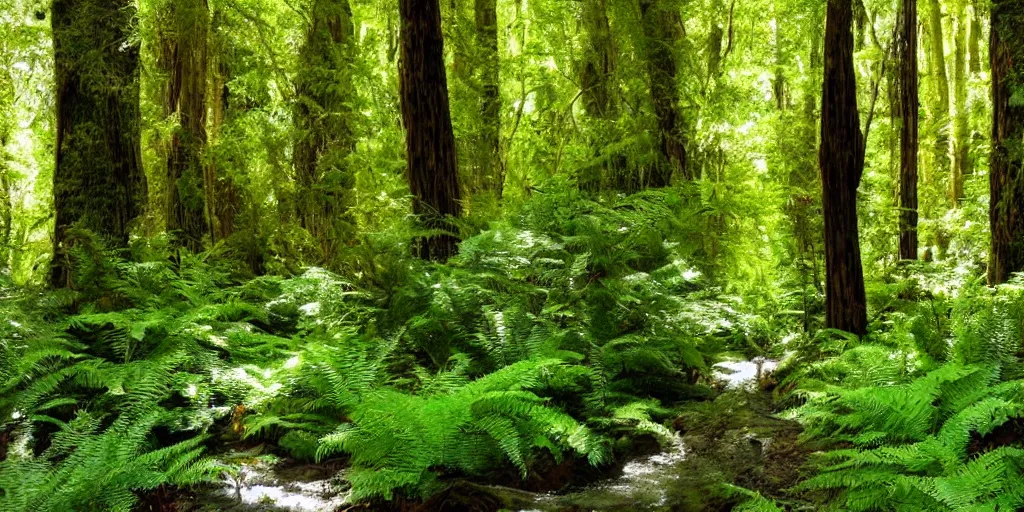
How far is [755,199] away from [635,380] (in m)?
4.50

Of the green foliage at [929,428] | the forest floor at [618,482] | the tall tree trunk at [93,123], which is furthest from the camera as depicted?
the tall tree trunk at [93,123]

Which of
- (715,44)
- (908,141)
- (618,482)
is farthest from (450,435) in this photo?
(908,141)

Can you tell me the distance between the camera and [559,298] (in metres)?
5.44

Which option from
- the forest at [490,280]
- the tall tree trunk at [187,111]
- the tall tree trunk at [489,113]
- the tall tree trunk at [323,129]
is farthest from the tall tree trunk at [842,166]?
the tall tree trunk at [187,111]

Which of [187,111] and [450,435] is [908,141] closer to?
[450,435]

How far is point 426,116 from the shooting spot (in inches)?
281

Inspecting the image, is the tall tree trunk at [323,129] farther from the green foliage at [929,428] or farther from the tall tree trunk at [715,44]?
the green foliage at [929,428]

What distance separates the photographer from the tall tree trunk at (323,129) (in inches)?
352

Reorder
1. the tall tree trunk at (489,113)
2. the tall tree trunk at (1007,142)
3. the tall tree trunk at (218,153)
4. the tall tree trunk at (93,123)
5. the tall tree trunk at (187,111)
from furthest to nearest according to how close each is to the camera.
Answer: the tall tree trunk at (489,113) < the tall tree trunk at (187,111) < the tall tree trunk at (218,153) < the tall tree trunk at (1007,142) < the tall tree trunk at (93,123)

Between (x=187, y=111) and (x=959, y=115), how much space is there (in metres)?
17.0

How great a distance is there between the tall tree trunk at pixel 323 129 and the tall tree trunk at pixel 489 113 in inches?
99.4

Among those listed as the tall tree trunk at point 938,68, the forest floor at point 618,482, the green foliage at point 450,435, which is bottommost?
the forest floor at point 618,482

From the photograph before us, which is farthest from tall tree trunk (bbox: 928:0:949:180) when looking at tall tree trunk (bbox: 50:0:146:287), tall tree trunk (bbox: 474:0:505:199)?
tall tree trunk (bbox: 50:0:146:287)

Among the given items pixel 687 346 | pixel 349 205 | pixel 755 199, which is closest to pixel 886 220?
pixel 755 199
